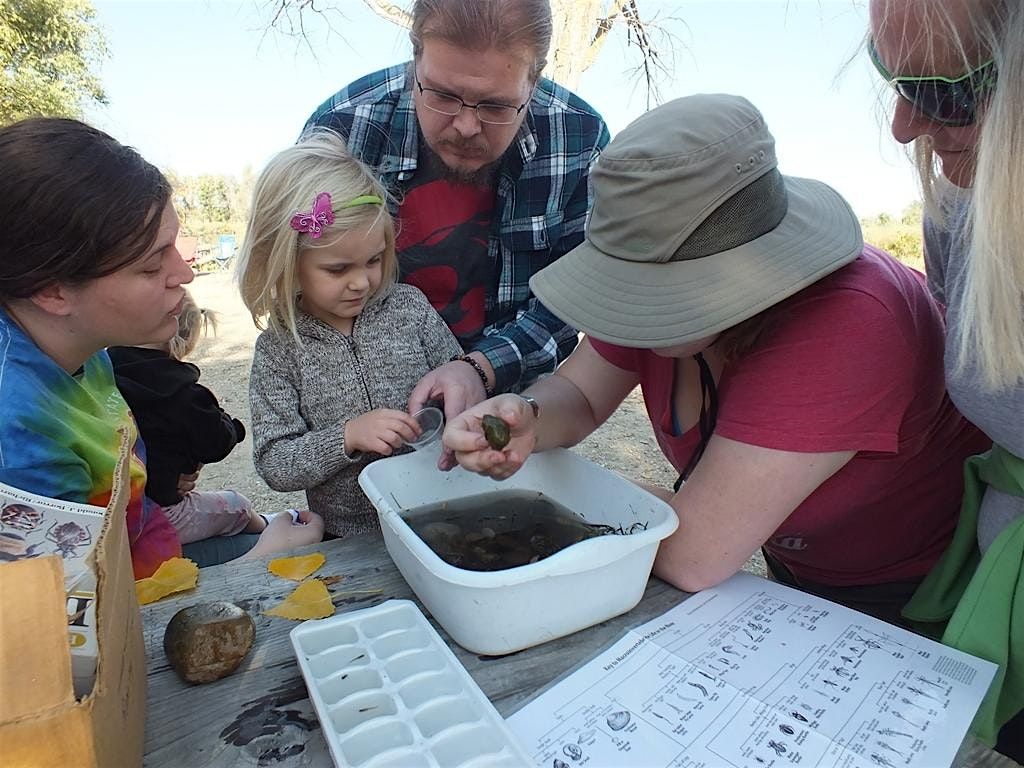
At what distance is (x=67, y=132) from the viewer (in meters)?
1.41

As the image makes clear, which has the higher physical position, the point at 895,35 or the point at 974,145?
the point at 895,35

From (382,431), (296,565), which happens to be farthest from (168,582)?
(382,431)

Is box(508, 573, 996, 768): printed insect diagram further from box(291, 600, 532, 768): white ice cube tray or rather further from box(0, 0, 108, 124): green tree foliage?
box(0, 0, 108, 124): green tree foliage

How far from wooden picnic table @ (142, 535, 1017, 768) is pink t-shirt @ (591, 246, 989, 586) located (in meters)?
0.34

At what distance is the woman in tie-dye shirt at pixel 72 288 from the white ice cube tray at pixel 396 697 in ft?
2.24

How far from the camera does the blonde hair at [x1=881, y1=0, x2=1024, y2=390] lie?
0.83m

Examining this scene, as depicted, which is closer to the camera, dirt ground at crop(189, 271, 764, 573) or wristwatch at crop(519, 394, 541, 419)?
wristwatch at crop(519, 394, 541, 419)

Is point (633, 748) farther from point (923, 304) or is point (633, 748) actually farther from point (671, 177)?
point (923, 304)

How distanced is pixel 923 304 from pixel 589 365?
71 centimetres

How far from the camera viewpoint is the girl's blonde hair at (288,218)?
1.71m

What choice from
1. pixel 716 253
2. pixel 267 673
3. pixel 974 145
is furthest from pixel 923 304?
pixel 267 673

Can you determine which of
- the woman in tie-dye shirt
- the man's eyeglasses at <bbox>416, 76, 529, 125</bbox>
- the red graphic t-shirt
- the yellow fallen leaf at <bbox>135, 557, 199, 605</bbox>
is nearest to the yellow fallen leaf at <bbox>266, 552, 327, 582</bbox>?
the yellow fallen leaf at <bbox>135, 557, 199, 605</bbox>

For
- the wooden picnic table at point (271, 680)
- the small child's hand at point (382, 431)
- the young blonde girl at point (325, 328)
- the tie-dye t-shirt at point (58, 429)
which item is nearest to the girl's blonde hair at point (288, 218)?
the young blonde girl at point (325, 328)

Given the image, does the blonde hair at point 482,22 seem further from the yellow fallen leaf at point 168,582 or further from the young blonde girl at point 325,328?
the yellow fallen leaf at point 168,582
